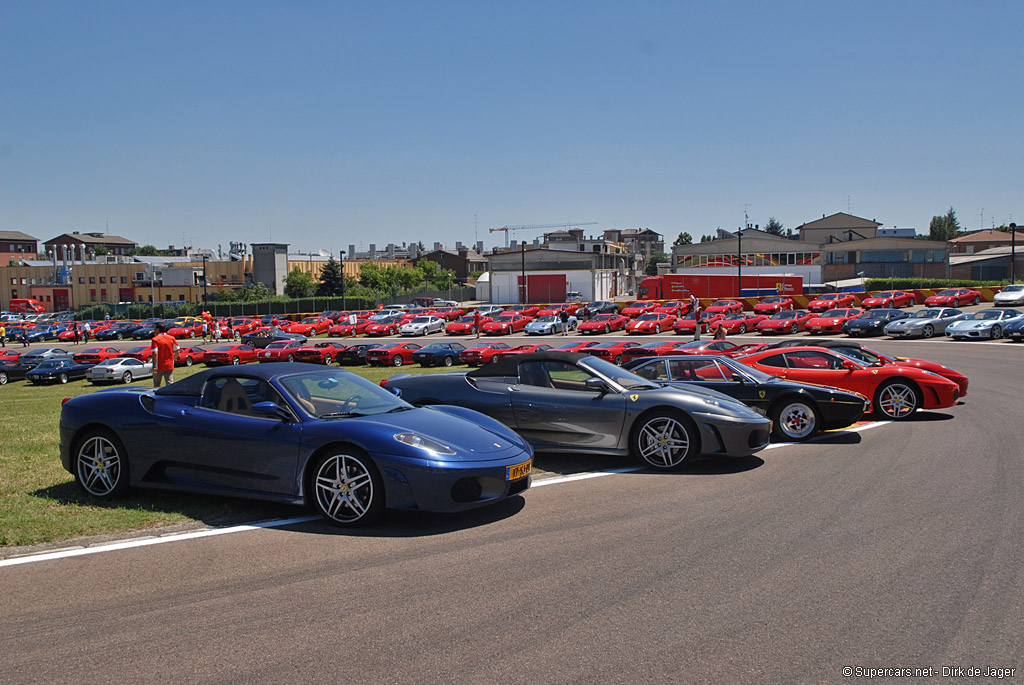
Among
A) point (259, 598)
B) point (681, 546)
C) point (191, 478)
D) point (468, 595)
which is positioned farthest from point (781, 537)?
point (191, 478)

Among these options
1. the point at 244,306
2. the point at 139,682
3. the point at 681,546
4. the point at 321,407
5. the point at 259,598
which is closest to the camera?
the point at 139,682

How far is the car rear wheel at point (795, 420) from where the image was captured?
34.9ft

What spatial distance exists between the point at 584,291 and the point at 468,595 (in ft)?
278

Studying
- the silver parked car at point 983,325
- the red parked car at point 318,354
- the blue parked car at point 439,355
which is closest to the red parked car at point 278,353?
the red parked car at point 318,354

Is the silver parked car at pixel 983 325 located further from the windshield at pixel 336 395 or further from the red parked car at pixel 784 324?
the windshield at pixel 336 395

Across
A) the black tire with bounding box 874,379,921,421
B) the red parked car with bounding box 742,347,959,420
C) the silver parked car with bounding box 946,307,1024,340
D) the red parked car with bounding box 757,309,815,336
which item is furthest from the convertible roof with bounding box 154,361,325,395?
the red parked car with bounding box 757,309,815,336

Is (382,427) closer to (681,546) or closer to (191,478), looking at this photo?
(191,478)

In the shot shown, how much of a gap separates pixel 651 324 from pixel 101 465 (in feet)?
128

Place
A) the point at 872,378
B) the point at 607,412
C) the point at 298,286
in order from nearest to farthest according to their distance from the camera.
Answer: the point at 607,412, the point at 872,378, the point at 298,286

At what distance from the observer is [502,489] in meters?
6.33

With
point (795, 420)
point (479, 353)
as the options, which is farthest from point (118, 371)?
point (795, 420)

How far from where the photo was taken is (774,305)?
5109 cm

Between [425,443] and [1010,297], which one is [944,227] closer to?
[1010,297]

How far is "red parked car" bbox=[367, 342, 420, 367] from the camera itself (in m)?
32.6
